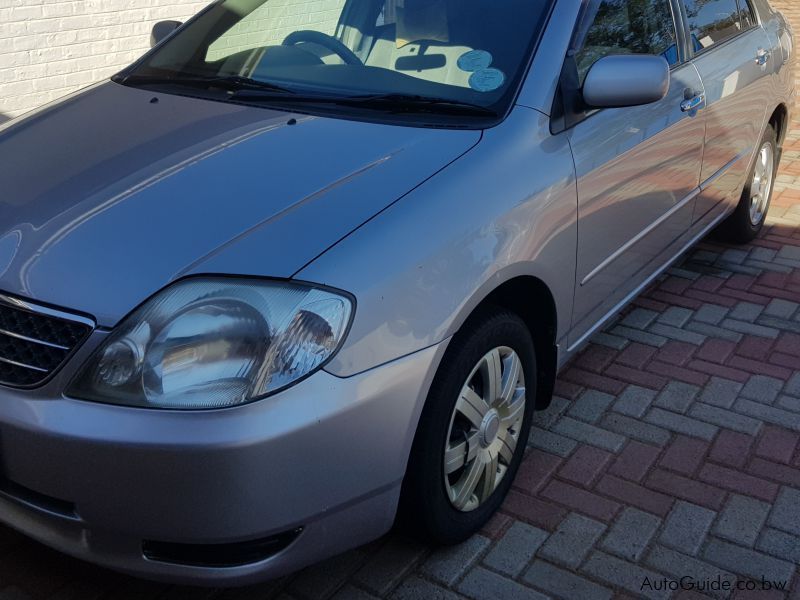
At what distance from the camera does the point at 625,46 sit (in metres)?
3.26

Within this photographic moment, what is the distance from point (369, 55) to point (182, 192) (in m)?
0.97

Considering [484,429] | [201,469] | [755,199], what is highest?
[201,469]

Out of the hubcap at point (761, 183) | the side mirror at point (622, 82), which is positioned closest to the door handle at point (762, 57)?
the hubcap at point (761, 183)

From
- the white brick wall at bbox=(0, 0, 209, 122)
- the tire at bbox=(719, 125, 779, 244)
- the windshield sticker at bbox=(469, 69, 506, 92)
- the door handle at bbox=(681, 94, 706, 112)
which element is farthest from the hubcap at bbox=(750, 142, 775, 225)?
the white brick wall at bbox=(0, 0, 209, 122)

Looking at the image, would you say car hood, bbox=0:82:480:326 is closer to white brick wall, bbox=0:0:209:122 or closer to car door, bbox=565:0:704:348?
car door, bbox=565:0:704:348

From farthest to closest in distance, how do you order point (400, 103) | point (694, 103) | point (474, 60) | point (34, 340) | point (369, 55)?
1. point (694, 103)
2. point (369, 55)
3. point (474, 60)
4. point (400, 103)
5. point (34, 340)

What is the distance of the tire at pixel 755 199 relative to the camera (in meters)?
4.78

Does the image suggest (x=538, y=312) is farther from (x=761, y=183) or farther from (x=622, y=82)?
(x=761, y=183)

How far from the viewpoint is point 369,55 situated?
117 inches

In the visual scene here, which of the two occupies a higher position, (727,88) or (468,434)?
(727,88)

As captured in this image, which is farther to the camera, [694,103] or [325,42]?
[694,103]

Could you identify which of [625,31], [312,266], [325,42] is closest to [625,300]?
[625,31]

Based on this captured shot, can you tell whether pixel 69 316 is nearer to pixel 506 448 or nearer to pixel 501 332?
pixel 501 332

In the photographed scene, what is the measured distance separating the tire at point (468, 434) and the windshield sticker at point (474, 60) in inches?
30.8
